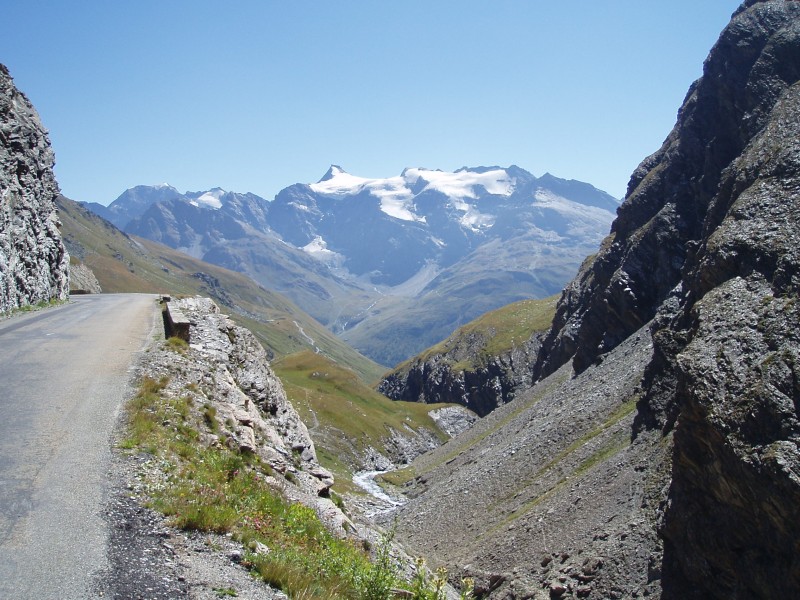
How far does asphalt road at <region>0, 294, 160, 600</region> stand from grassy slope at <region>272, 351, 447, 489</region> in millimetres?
55994

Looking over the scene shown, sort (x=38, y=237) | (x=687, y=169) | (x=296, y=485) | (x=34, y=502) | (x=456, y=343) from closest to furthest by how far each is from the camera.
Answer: (x=34, y=502)
(x=296, y=485)
(x=38, y=237)
(x=687, y=169)
(x=456, y=343)

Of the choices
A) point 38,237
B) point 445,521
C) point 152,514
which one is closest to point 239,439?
point 152,514

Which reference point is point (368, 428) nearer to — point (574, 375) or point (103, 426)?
point (574, 375)

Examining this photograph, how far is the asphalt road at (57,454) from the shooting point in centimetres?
1052

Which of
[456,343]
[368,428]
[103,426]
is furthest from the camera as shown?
[456,343]

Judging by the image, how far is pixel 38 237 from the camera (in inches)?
2313

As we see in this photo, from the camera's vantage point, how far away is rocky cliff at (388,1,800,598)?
2917 cm

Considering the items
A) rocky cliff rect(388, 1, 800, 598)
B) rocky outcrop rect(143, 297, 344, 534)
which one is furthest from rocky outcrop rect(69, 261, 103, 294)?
rocky outcrop rect(143, 297, 344, 534)

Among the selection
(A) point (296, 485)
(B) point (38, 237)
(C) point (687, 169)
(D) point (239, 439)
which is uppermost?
(C) point (687, 169)

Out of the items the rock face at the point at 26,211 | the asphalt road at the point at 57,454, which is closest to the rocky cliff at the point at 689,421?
the asphalt road at the point at 57,454

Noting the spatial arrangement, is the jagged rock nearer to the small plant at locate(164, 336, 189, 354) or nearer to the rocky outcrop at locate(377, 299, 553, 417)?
the rocky outcrop at locate(377, 299, 553, 417)

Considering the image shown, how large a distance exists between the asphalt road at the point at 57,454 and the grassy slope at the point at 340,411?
56.0m

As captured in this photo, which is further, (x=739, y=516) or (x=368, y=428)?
(x=368, y=428)

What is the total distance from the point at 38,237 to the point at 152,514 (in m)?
57.2
